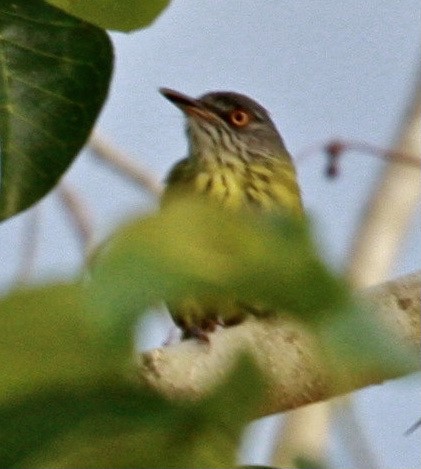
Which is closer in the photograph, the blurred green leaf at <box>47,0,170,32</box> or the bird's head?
the blurred green leaf at <box>47,0,170,32</box>

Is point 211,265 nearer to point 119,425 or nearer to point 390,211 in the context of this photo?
point 119,425

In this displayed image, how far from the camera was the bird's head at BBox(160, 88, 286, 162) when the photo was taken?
533 centimetres

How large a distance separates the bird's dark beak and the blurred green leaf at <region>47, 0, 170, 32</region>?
376 centimetres

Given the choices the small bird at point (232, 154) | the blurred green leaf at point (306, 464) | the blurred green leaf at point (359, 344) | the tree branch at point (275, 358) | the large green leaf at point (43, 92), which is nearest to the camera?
the blurred green leaf at point (359, 344)

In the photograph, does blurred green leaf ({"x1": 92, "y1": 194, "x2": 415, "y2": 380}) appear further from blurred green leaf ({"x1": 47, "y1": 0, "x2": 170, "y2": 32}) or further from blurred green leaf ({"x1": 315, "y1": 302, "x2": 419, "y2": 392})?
blurred green leaf ({"x1": 47, "y1": 0, "x2": 170, "y2": 32})

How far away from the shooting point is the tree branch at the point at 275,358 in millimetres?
791

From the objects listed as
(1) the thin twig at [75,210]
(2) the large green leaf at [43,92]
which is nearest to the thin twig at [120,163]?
(1) the thin twig at [75,210]

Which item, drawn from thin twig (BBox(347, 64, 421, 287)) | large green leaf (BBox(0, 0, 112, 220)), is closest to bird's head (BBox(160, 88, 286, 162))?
thin twig (BBox(347, 64, 421, 287))

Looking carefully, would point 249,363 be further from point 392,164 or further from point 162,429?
point 392,164

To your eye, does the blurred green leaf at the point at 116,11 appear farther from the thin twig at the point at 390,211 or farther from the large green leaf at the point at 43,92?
the thin twig at the point at 390,211

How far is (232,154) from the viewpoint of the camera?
5.40 meters

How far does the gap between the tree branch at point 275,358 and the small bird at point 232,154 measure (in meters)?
2.76

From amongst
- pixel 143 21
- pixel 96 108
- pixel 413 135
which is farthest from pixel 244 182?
pixel 413 135

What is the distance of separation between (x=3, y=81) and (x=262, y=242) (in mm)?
1270
